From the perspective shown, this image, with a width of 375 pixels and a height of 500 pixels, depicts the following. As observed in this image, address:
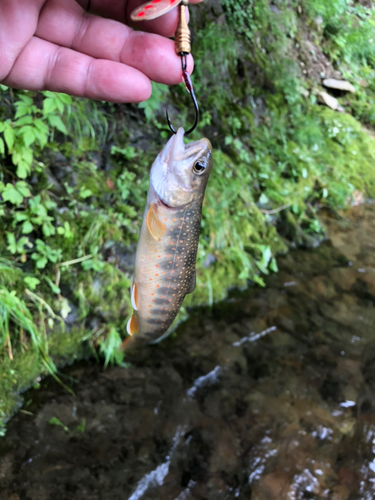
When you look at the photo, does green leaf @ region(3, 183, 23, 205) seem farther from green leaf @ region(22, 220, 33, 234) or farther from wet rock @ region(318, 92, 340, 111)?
wet rock @ region(318, 92, 340, 111)

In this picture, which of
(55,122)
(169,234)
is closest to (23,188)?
(55,122)

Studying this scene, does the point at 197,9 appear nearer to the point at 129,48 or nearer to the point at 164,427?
the point at 129,48

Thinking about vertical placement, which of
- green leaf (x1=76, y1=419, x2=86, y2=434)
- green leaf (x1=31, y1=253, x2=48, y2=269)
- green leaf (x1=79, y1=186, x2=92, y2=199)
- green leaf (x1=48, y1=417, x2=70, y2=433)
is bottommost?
green leaf (x1=76, y1=419, x2=86, y2=434)

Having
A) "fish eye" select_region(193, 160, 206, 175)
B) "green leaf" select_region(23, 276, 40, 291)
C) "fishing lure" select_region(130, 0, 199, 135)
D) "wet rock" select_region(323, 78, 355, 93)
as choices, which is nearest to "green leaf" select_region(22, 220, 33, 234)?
"green leaf" select_region(23, 276, 40, 291)

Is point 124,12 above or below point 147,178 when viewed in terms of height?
above

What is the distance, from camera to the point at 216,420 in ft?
12.2

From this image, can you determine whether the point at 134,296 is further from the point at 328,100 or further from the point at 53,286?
the point at 328,100

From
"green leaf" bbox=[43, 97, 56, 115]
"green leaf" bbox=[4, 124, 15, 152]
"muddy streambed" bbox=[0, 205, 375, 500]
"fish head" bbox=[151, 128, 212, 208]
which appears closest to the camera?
"fish head" bbox=[151, 128, 212, 208]

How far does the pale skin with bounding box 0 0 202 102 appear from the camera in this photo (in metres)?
1.77

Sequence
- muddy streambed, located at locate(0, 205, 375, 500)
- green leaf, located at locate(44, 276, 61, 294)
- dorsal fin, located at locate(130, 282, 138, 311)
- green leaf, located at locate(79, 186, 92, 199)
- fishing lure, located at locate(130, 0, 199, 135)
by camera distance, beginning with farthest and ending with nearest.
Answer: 1. green leaf, located at locate(79, 186, 92, 199)
2. green leaf, located at locate(44, 276, 61, 294)
3. muddy streambed, located at locate(0, 205, 375, 500)
4. dorsal fin, located at locate(130, 282, 138, 311)
5. fishing lure, located at locate(130, 0, 199, 135)

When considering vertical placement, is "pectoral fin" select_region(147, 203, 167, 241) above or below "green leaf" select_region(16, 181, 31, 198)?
above

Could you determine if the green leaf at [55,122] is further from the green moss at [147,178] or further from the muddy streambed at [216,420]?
the muddy streambed at [216,420]

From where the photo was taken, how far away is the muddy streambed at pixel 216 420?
3131mm

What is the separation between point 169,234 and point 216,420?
2.61 meters
